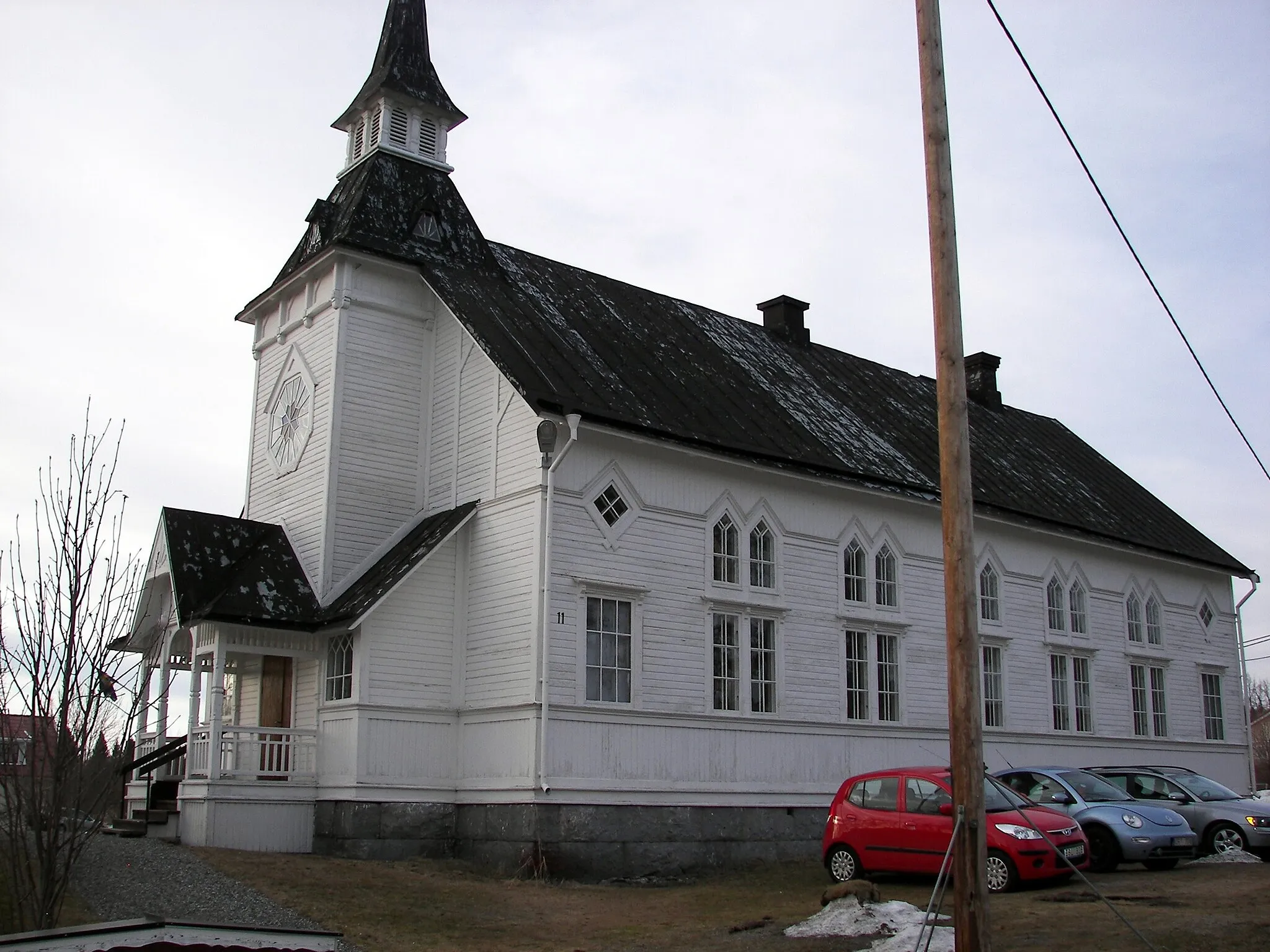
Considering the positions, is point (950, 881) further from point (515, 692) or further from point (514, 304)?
point (514, 304)

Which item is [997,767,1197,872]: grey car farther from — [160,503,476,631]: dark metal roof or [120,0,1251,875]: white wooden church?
[160,503,476,631]: dark metal roof

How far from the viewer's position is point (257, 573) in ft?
68.8

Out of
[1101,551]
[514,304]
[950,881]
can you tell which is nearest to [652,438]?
[514,304]

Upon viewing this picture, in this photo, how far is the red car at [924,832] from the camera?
15.6m

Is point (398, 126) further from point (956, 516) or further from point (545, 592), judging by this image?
point (956, 516)

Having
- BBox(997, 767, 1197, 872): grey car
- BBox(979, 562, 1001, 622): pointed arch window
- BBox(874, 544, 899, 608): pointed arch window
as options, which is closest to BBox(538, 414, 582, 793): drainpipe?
BBox(997, 767, 1197, 872): grey car

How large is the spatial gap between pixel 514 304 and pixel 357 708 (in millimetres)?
7632

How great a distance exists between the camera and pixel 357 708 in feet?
63.6

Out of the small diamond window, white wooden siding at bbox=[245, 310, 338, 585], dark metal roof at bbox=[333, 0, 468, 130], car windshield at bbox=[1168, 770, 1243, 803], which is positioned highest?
dark metal roof at bbox=[333, 0, 468, 130]

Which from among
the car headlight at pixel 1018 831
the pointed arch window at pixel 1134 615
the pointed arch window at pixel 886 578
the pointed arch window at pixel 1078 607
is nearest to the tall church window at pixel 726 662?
the pointed arch window at pixel 886 578

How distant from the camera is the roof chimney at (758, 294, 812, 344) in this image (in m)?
30.2

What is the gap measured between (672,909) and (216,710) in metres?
7.87

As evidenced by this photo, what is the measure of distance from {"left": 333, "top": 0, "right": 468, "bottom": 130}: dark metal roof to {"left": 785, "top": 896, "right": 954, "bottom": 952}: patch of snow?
1743cm

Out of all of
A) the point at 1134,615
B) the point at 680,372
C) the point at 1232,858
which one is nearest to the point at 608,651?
the point at 680,372
